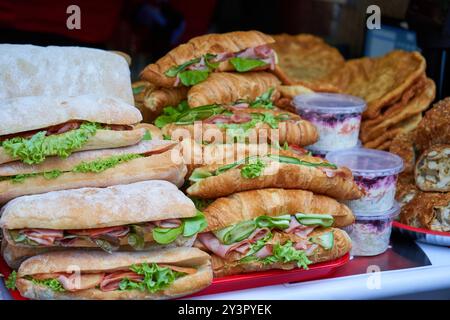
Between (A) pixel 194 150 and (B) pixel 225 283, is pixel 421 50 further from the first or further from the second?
(B) pixel 225 283

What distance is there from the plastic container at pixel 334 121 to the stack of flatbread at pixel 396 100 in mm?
375

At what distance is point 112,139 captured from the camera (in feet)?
8.95

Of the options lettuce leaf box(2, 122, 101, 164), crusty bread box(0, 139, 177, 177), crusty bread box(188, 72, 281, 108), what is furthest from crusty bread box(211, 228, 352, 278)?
crusty bread box(188, 72, 281, 108)

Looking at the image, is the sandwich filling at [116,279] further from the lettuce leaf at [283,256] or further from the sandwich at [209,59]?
the sandwich at [209,59]

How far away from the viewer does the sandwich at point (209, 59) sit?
142 inches

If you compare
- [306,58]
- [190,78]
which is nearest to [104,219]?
[190,78]

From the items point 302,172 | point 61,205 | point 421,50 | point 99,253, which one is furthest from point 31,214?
point 421,50

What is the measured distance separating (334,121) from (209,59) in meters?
0.79

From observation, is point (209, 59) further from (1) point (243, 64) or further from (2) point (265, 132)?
(2) point (265, 132)

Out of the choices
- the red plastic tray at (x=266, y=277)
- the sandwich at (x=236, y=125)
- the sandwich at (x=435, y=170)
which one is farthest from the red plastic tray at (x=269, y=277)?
the sandwich at (x=435, y=170)

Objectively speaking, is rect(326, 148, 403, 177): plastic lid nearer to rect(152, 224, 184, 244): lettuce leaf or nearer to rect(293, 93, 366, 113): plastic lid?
rect(293, 93, 366, 113): plastic lid

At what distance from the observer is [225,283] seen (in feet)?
8.90

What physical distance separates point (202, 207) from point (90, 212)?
2.03 feet

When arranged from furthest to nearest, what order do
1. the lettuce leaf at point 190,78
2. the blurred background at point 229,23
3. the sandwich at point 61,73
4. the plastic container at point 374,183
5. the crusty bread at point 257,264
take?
1. the blurred background at point 229,23
2. the lettuce leaf at point 190,78
3. the plastic container at point 374,183
4. the sandwich at point 61,73
5. the crusty bread at point 257,264
